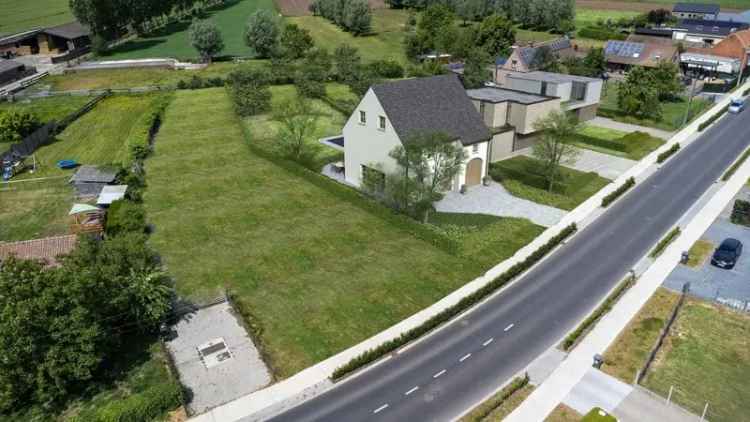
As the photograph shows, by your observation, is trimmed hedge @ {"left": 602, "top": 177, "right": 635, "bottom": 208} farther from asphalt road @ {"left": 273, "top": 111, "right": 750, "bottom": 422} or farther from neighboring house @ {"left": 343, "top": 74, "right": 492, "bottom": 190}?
neighboring house @ {"left": 343, "top": 74, "right": 492, "bottom": 190}

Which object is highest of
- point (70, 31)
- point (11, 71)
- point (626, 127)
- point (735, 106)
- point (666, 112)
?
point (70, 31)

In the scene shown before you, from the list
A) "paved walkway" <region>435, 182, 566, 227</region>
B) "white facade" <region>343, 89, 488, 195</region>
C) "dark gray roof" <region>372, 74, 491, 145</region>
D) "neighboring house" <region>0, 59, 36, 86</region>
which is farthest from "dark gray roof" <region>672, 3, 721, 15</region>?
"neighboring house" <region>0, 59, 36, 86</region>

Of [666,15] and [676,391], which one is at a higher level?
[666,15]

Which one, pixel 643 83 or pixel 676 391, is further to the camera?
pixel 643 83

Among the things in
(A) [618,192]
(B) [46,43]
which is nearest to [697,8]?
(A) [618,192]

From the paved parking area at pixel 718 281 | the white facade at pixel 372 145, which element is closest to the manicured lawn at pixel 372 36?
the white facade at pixel 372 145

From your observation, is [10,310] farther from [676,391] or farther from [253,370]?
[676,391]

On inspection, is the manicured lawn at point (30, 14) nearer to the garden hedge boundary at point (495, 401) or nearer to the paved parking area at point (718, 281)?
the garden hedge boundary at point (495, 401)

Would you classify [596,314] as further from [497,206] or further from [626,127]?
[626,127]

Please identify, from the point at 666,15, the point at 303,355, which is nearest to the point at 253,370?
the point at 303,355
